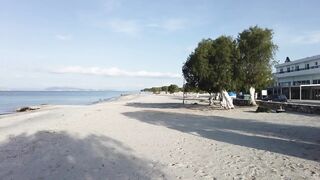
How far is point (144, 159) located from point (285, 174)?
4548 millimetres

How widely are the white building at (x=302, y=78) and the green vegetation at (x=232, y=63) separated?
1028 inches

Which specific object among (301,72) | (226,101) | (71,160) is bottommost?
(71,160)

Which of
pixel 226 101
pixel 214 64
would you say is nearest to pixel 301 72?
pixel 226 101

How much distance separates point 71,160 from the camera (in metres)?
13.0

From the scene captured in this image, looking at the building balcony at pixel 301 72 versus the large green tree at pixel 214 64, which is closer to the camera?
the large green tree at pixel 214 64

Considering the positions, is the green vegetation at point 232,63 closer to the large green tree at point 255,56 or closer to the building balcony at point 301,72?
the large green tree at point 255,56

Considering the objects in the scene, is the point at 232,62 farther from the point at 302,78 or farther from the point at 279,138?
the point at 302,78

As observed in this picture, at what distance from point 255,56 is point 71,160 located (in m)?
36.7

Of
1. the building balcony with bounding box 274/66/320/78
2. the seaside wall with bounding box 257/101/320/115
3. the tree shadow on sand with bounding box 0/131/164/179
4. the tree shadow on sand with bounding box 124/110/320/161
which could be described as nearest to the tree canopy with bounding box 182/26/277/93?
the seaside wall with bounding box 257/101/320/115

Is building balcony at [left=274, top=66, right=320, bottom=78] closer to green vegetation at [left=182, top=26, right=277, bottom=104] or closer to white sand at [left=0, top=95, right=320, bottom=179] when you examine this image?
green vegetation at [left=182, top=26, right=277, bottom=104]

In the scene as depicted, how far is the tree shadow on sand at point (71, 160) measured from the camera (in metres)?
10.9

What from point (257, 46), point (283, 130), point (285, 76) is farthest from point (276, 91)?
point (283, 130)

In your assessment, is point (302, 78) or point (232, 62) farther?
point (302, 78)

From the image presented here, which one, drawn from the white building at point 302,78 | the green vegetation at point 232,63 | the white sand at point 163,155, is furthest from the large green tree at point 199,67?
the white building at point 302,78
